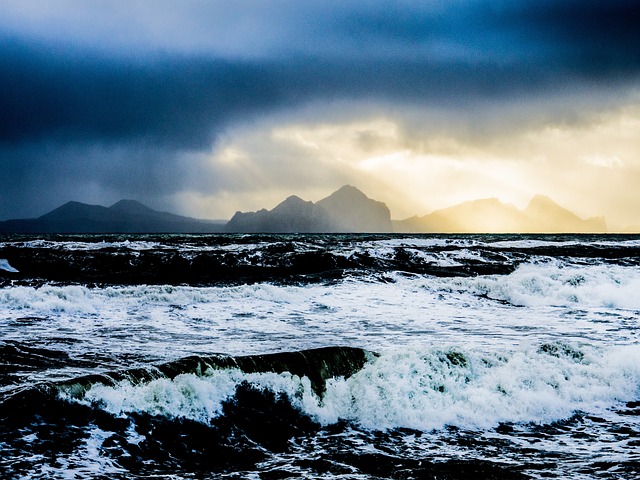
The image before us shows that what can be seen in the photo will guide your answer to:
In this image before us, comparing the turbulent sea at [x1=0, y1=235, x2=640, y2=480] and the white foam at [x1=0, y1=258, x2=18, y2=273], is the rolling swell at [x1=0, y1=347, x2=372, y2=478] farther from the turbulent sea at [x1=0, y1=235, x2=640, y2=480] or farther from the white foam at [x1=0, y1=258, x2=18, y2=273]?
the white foam at [x1=0, y1=258, x2=18, y2=273]

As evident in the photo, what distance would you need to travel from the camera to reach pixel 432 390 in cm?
921

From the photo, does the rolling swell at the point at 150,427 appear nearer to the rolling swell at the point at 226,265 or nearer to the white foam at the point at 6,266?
the rolling swell at the point at 226,265

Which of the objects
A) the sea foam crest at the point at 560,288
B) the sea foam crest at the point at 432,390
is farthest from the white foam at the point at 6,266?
the sea foam crest at the point at 432,390

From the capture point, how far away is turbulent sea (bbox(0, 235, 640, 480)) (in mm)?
6609

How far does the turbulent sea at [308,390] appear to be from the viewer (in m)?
6.61

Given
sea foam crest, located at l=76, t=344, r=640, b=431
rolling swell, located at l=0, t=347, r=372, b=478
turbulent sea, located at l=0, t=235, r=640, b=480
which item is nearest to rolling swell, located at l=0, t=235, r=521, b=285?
turbulent sea, located at l=0, t=235, r=640, b=480

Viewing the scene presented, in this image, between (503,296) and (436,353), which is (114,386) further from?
(503,296)

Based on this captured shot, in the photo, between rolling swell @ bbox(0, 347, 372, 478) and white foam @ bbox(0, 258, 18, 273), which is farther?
white foam @ bbox(0, 258, 18, 273)

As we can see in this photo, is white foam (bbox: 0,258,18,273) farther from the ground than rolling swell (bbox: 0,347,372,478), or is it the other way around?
white foam (bbox: 0,258,18,273)

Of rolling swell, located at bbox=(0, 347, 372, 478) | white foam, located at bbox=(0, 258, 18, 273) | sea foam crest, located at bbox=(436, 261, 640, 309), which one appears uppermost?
white foam, located at bbox=(0, 258, 18, 273)

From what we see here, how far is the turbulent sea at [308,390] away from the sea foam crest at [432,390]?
3 cm

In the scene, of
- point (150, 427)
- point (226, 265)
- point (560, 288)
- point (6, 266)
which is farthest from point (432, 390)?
point (6, 266)

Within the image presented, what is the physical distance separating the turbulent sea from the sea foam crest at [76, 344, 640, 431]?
30 mm

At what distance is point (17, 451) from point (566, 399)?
8.29m
